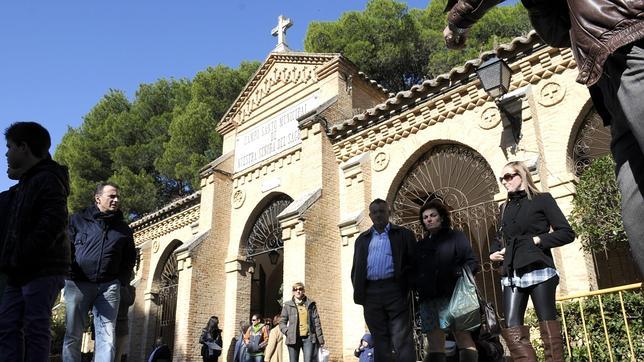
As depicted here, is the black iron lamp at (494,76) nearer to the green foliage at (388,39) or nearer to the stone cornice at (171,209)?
the stone cornice at (171,209)

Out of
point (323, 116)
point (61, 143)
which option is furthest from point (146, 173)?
point (323, 116)

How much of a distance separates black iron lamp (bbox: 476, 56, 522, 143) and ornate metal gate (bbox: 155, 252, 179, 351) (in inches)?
493

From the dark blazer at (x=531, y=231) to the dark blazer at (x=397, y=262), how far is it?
1.16 m

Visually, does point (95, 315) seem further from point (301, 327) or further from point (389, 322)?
point (301, 327)

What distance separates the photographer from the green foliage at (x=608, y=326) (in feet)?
18.5

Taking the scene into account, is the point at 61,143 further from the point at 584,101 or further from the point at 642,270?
the point at 642,270

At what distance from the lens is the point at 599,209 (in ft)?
26.0

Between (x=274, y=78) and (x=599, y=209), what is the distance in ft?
36.6

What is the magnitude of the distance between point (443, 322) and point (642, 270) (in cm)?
334

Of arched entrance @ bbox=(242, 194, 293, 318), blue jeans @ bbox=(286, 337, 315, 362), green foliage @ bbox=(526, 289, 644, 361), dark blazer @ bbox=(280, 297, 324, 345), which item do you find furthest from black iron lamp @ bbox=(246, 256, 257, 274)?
green foliage @ bbox=(526, 289, 644, 361)

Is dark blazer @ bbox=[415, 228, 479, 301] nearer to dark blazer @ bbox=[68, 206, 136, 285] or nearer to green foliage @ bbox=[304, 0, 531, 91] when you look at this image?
dark blazer @ bbox=[68, 206, 136, 285]

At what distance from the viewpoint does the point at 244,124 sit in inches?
672

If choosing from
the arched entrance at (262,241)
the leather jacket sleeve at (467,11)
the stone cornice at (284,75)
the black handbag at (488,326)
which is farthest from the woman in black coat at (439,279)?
the stone cornice at (284,75)

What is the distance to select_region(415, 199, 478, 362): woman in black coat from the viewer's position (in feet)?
15.7
